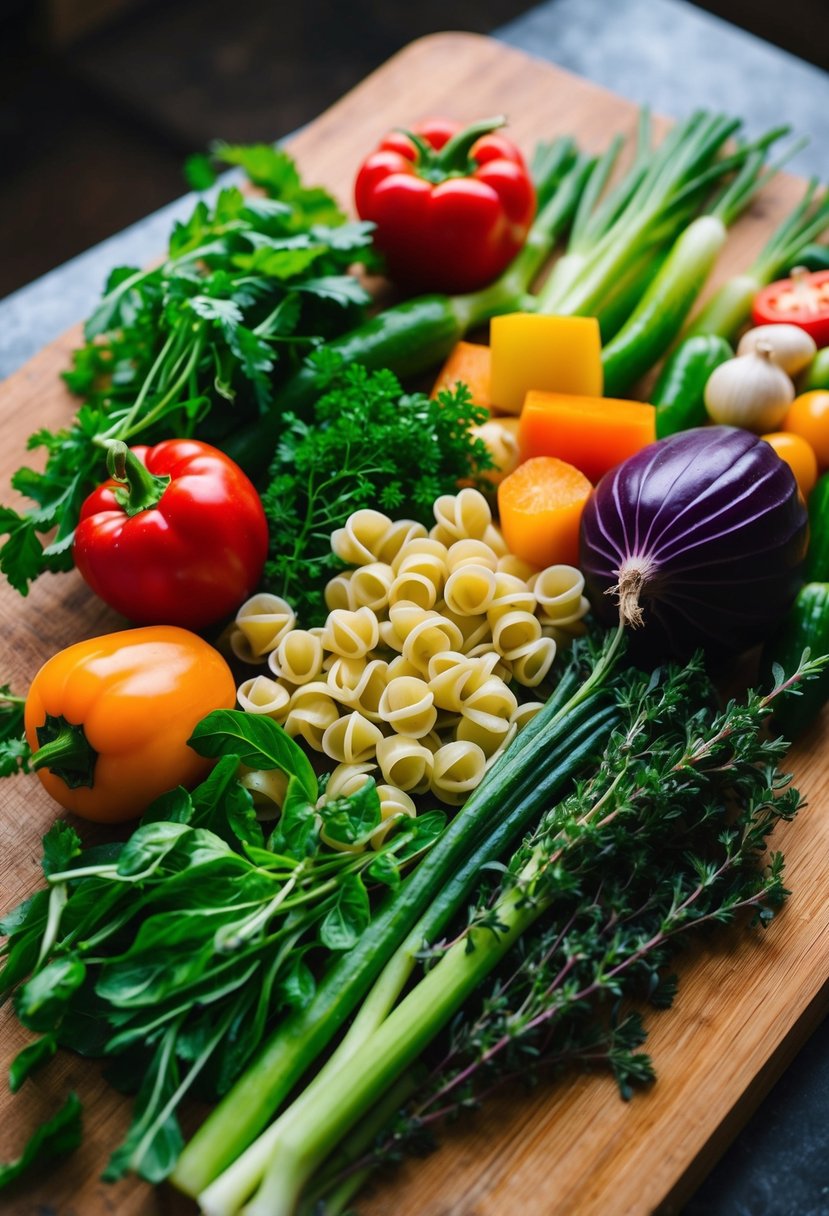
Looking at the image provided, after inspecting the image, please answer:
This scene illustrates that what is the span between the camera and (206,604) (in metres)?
1.82

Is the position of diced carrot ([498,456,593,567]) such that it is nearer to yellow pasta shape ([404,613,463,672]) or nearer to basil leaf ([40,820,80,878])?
yellow pasta shape ([404,613,463,672])

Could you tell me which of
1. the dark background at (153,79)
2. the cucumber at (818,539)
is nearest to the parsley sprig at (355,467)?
the cucumber at (818,539)

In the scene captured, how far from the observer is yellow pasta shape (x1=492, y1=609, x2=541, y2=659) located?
5.75 ft

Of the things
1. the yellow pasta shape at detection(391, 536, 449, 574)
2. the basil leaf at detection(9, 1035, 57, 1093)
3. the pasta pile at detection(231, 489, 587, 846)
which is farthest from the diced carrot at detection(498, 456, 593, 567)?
the basil leaf at detection(9, 1035, 57, 1093)

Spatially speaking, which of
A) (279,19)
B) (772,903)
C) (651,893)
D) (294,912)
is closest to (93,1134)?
(294,912)

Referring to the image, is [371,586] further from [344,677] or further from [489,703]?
[489,703]

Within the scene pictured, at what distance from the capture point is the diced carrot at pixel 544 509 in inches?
72.9

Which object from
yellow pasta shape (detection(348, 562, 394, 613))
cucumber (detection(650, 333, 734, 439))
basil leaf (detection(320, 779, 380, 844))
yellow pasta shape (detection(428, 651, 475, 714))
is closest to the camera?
basil leaf (detection(320, 779, 380, 844))

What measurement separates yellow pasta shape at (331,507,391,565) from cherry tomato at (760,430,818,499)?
0.70 m

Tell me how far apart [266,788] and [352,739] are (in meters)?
0.15

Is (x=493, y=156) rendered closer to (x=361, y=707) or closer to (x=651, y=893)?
(x=361, y=707)

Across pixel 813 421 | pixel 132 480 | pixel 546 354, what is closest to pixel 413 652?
pixel 132 480

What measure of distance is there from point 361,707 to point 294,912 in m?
0.37

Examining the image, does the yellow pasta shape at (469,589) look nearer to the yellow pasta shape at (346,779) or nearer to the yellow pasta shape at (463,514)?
the yellow pasta shape at (463,514)
